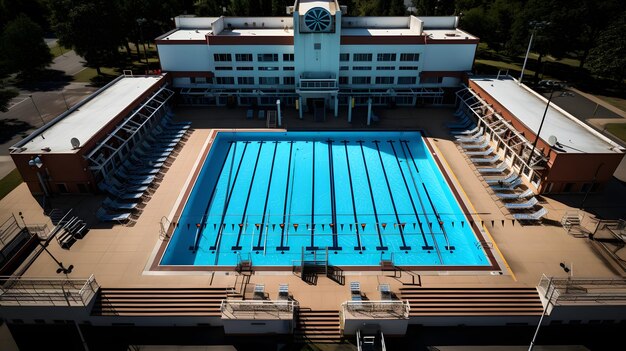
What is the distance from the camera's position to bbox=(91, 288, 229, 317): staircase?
2017 cm

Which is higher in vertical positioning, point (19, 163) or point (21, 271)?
point (19, 163)

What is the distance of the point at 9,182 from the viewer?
30812mm

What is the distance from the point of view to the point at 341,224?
1096 inches

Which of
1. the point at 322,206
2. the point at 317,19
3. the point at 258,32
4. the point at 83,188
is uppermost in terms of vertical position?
the point at 317,19

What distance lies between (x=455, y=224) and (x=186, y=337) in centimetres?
1963

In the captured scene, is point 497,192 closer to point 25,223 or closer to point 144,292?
point 144,292

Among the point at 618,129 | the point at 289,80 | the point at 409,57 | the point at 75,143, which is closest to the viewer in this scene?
the point at 75,143

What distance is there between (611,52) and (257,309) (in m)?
54.3

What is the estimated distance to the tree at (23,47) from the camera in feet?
163

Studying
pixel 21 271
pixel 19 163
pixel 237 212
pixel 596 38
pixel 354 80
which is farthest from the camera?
pixel 596 38

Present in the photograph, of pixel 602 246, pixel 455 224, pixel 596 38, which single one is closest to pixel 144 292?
pixel 455 224

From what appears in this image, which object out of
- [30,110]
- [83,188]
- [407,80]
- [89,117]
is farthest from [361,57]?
[30,110]

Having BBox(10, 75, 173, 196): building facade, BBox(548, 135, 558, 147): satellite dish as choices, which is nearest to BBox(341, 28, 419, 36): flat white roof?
BBox(548, 135, 558, 147): satellite dish

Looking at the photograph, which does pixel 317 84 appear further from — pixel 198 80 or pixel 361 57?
pixel 198 80
